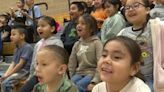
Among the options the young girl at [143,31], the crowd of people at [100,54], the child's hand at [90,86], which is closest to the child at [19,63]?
the crowd of people at [100,54]

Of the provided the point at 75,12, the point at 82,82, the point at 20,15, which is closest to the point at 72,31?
the point at 75,12

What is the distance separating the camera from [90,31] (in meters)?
3.11

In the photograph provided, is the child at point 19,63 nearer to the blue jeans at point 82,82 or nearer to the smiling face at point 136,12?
the blue jeans at point 82,82

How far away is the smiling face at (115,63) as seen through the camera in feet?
5.09

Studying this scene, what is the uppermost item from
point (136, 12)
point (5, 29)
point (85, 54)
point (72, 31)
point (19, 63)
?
point (136, 12)

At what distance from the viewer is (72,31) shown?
3.69 meters

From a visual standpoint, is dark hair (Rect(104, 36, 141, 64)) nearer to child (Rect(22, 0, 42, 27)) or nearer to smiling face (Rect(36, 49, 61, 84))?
smiling face (Rect(36, 49, 61, 84))

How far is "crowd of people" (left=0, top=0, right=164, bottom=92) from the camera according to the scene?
1606 millimetres

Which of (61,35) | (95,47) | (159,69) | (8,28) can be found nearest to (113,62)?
(159,69)

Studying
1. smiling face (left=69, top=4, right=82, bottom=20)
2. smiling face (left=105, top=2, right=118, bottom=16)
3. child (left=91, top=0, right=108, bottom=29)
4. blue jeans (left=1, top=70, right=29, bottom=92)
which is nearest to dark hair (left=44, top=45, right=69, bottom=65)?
smiling face (left=105, top=2, right=118, bottom=16)

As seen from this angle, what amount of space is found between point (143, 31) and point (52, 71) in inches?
35.8

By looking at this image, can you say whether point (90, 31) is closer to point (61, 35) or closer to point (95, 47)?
point (95, 47)

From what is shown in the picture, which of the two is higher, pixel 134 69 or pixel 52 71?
pixel 134 69

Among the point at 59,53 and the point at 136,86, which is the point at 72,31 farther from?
the point at 136,86
